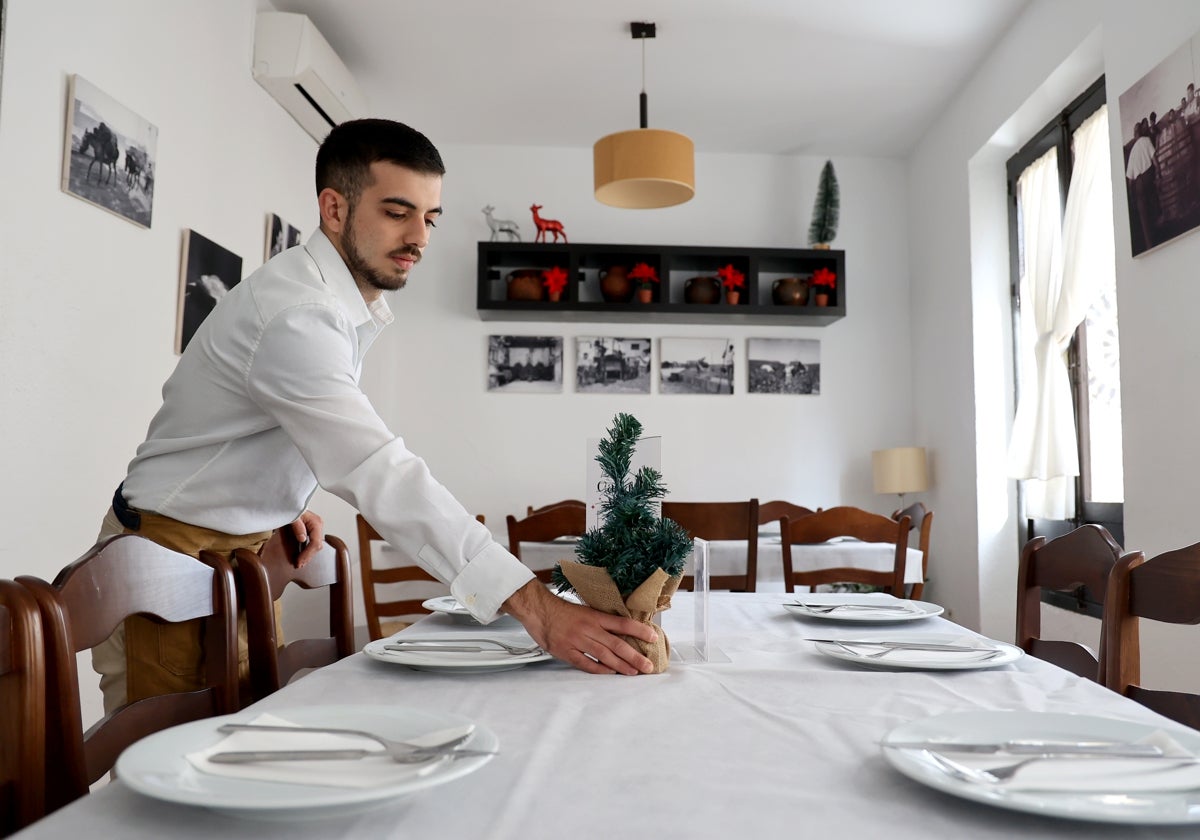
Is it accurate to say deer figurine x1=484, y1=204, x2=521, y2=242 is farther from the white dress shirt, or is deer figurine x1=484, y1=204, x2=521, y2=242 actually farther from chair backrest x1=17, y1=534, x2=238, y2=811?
chair backrest x1=17, y1=534, x2=238, y2=811

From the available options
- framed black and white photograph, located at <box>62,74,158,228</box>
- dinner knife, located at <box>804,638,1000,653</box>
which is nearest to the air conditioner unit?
framed black and white photograph, located at <box>62,74,158,228</box>

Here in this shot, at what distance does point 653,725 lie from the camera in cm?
79

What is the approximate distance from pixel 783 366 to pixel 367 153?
4.28m

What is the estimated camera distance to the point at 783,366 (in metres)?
5.50

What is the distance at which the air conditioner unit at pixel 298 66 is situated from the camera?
376 centimetres

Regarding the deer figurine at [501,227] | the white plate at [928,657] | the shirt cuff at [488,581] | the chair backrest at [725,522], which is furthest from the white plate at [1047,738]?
the deer figurine at [501,227]

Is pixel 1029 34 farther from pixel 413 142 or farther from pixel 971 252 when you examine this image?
pixel 413 142

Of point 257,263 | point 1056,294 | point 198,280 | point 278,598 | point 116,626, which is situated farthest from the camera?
point 1056,294

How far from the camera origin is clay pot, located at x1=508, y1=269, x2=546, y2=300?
5156mm

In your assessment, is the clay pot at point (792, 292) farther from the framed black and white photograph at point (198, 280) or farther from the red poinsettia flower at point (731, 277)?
the framed black and white photograph at point (198, 280)

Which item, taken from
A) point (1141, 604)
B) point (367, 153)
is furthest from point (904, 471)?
point (367, 153)

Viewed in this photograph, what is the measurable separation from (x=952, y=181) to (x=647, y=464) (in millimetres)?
4543

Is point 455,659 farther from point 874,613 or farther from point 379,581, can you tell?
point 379,581

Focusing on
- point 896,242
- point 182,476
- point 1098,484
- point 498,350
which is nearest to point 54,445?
point 182,476
